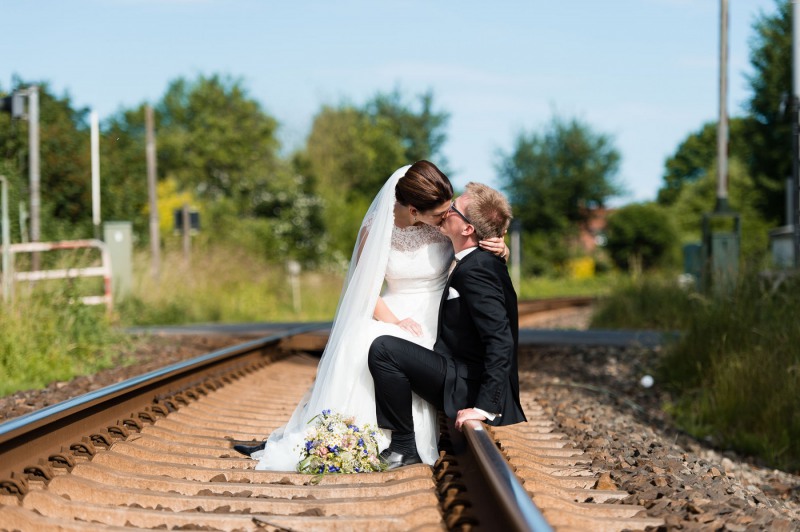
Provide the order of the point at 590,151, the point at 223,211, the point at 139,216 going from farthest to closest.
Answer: the point at 590,151 < the point at 223,211 < the point at 139,216

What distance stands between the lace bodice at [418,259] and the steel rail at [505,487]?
40.2 inches

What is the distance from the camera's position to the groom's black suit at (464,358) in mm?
4312

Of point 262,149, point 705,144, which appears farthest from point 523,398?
point 705,144

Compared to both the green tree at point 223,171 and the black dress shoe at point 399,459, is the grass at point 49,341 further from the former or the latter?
the black dress shoe at point 399,459

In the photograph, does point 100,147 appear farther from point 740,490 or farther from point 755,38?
point 740,490

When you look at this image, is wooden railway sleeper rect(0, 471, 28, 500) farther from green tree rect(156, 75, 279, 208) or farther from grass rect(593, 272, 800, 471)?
green tree rect(156, 75, 279, 208)

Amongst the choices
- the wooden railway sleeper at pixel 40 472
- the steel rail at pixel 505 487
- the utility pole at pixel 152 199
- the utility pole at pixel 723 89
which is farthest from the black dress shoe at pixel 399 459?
the utility pole at pixel 152 199

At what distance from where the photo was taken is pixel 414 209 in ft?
15.7

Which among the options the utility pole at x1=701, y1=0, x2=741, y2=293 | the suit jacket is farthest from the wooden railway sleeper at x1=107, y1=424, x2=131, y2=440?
the utility pole at x1=701, y1=0, x2=741, y2=293

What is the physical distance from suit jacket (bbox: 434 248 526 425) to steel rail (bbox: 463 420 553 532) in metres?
0.30

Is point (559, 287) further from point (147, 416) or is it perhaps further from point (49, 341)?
point (147, 416)

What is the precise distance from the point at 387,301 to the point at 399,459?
2.81 ft

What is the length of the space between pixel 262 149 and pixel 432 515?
61759mm

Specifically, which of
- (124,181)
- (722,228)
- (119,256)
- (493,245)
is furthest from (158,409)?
(124,181)
